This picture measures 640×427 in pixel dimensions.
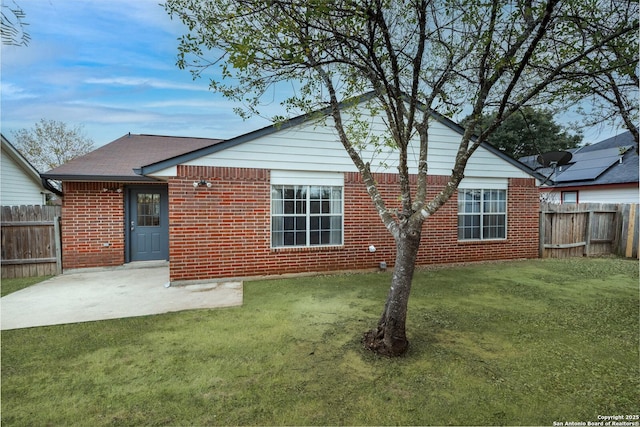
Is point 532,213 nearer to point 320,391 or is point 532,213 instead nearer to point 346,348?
point 346,348

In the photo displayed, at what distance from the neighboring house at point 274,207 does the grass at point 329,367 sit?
2.22 metres

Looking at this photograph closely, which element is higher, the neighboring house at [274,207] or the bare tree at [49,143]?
the bare tree at [49,143]

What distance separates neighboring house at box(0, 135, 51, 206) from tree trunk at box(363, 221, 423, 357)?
11363 millimetres

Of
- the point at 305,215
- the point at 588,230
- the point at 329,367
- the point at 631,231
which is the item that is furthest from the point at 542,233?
the point at 329,367

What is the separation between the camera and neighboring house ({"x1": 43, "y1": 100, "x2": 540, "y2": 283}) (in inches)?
274

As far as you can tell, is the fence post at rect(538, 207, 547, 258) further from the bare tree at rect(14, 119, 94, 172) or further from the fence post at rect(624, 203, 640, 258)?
the bare tree at rect(14, 119, 94, 172)

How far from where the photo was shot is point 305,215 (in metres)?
7.71

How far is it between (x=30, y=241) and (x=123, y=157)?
125 inches

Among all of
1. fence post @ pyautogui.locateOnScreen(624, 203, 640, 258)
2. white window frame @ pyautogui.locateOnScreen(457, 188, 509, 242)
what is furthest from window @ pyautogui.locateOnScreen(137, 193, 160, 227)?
fence post @ pyautogui.locateOnScreen(624, 203, 640, 258)

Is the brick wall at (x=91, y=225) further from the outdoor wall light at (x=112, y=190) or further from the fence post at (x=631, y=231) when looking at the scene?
the fence post at (x=631, y=231)

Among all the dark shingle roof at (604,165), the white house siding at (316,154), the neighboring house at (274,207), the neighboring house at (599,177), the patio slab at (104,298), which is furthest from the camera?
the dark shingle roof at (604,165)

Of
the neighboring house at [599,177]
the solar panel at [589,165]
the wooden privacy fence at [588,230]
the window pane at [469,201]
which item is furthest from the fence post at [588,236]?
the solar panel at [589,165]

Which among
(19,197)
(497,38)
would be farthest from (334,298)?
(19,197)

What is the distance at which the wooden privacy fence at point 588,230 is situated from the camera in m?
10.1
